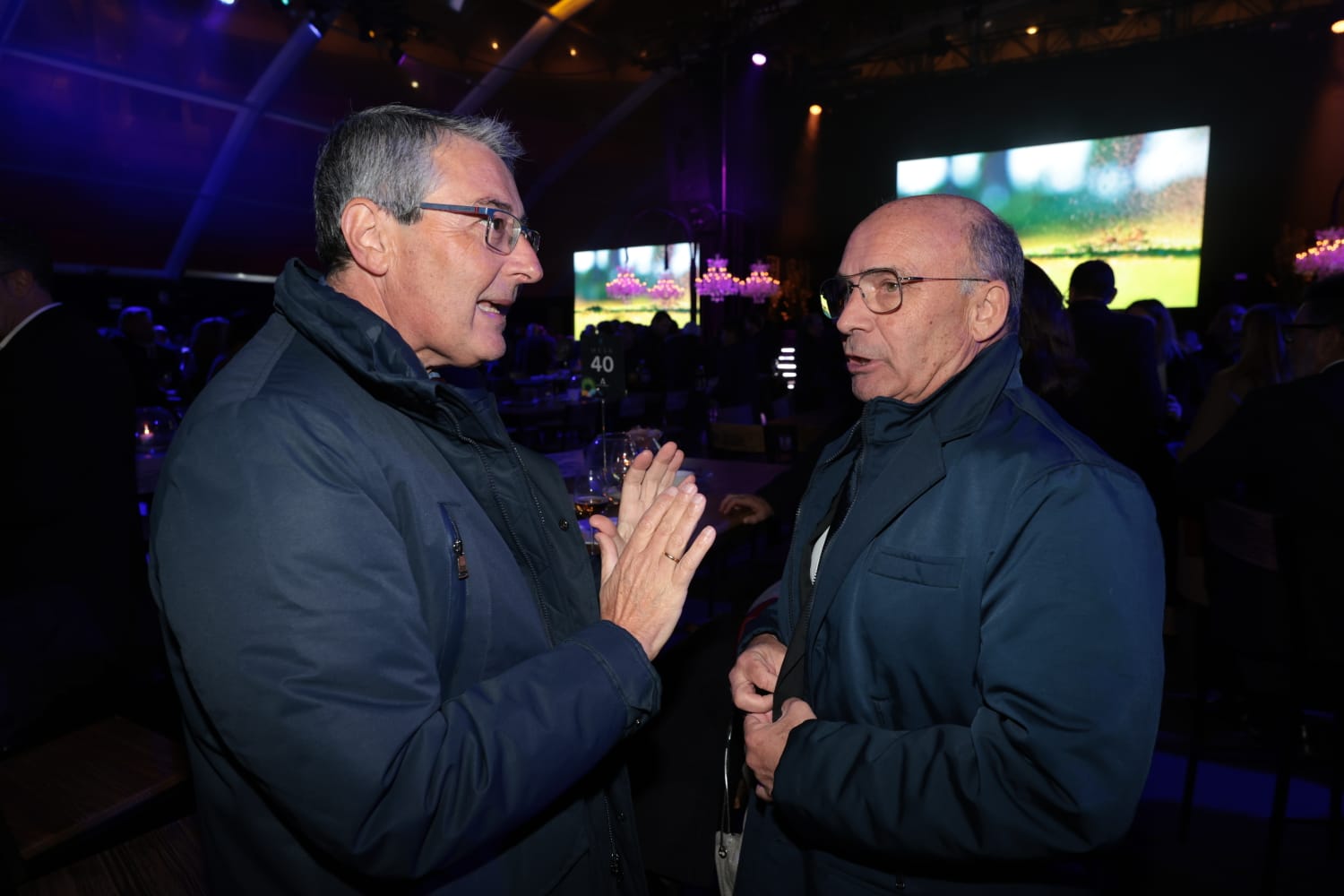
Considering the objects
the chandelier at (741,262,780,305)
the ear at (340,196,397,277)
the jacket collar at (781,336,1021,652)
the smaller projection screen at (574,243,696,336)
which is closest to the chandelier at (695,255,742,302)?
the chandelier at (741,262,780,305)

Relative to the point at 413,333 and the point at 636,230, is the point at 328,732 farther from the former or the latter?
the point at 636,230

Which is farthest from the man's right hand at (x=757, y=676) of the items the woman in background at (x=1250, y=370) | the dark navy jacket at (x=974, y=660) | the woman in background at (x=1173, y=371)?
the woman in background at (x=1173, y=371)

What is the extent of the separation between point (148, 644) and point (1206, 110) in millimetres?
15499

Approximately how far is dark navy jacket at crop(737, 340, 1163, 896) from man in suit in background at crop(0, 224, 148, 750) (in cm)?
214

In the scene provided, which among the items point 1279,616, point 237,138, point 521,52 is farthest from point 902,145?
point 1279,616

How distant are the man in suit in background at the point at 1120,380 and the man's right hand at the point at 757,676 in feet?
9.97

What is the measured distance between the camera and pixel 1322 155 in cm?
1151

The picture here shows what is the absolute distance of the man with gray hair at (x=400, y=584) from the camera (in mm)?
896

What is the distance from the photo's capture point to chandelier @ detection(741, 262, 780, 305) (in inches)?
599

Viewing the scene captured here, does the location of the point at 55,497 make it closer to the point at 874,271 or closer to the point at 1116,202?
the point at 874,271

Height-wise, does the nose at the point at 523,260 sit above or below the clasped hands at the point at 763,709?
above

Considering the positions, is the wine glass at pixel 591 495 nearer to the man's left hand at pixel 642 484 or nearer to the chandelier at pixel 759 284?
the man's left hand at pixel 642 484

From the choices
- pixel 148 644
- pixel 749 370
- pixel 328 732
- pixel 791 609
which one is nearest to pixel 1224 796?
pixel 791 609

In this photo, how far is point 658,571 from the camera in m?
1.24
